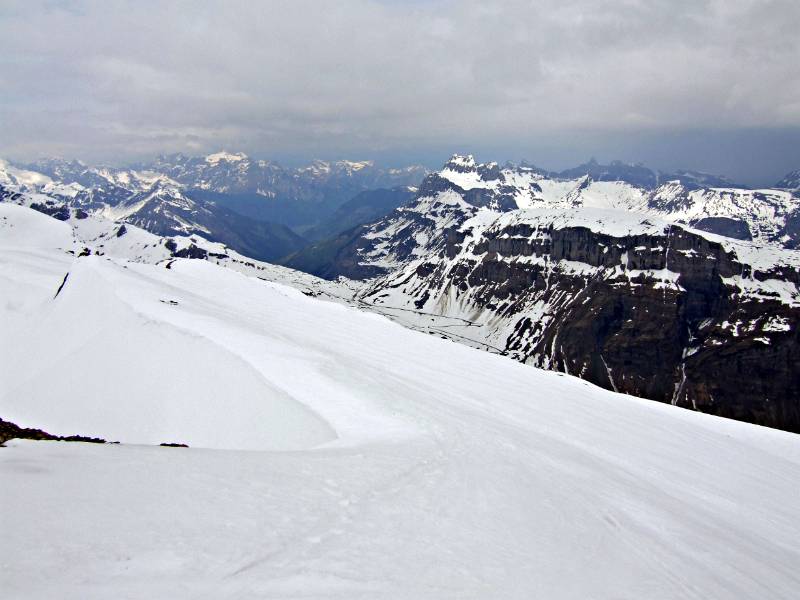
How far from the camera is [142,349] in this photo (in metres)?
37.3

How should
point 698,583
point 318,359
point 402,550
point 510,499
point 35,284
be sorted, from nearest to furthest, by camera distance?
point 402,550 → point 698,583 → point 510,499 → point 318,359 → point 35,284

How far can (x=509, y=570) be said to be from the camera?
43.5 feet

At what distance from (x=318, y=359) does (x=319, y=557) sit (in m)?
27.3

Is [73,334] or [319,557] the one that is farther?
[73,334]

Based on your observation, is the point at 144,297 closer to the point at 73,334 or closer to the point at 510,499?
the point at 73,334

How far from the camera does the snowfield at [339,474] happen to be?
11.0 metres

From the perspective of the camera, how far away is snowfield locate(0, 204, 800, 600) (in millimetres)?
11047

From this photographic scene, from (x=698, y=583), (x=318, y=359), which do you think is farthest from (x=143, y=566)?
(x=318, y=359)

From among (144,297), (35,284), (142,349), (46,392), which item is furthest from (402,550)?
(35,284)

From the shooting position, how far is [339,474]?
1747cm

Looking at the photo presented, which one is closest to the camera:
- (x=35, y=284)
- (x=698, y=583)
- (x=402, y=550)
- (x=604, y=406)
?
(x=402, y=550)

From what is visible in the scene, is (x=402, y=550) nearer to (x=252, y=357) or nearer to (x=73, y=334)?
(x=252, y=357)

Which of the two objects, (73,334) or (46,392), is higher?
(73,334)

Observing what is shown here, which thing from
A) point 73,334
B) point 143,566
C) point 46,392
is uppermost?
point 143,566
